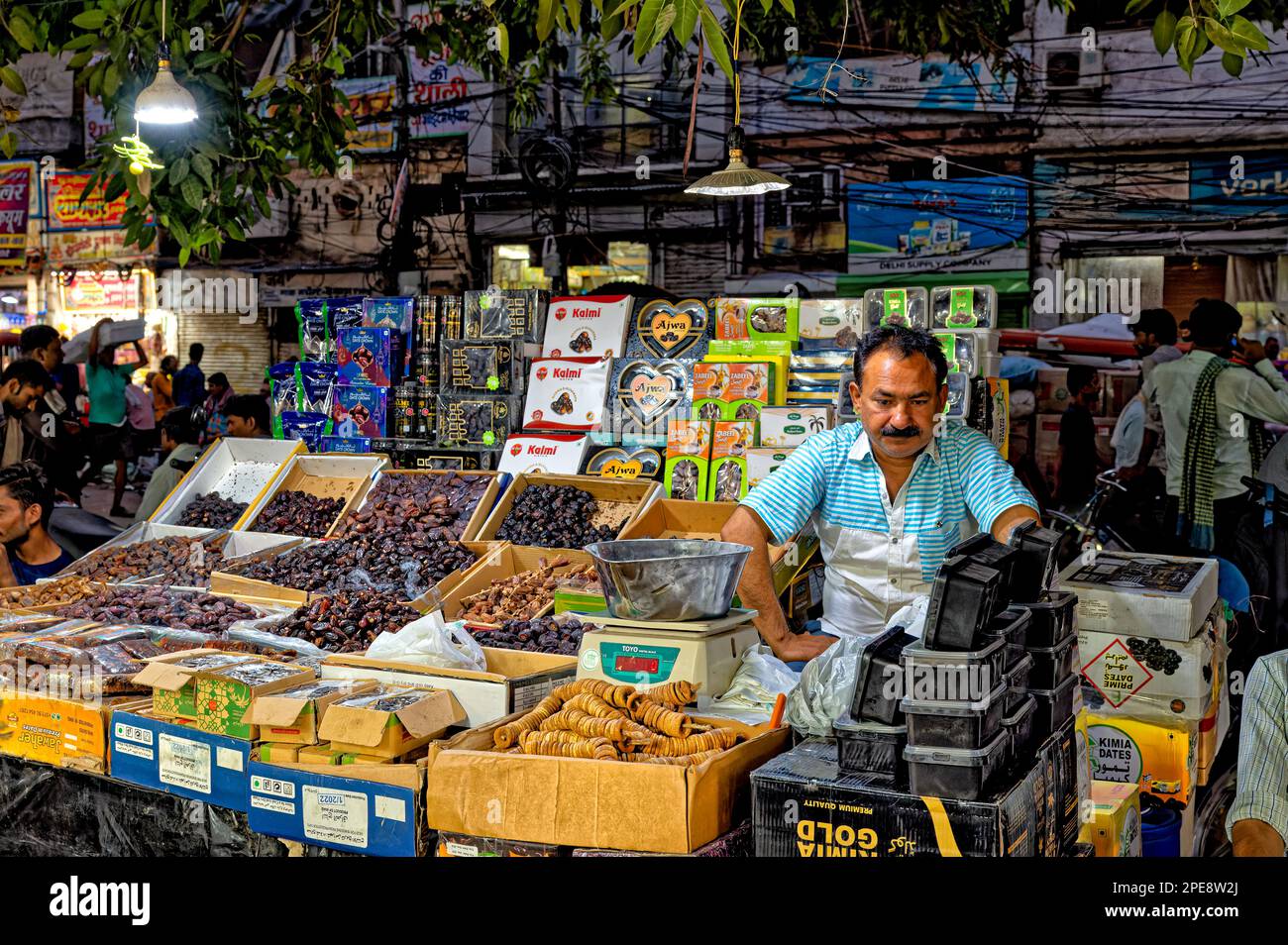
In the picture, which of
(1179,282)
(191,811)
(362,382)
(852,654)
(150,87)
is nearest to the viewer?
(852,654)

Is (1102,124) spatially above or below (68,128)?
below

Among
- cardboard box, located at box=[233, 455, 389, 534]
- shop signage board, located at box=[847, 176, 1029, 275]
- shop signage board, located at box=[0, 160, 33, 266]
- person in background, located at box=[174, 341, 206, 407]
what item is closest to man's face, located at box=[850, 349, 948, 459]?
cardboard box, located at box=[233, 455, 389, 534]

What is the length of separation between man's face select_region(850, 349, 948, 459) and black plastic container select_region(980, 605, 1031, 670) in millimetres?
1193

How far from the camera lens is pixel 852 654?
2.51m

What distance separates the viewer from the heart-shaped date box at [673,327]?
236 inches

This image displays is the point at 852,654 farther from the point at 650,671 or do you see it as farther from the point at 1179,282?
the point at 1179,282

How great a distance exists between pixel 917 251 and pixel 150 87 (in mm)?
10624

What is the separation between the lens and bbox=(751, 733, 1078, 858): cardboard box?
194 cm

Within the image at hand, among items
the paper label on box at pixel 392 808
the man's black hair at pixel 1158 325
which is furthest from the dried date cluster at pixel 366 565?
the man's black hair at pixel 1158 325

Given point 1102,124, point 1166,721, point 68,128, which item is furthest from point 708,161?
point 1166,721

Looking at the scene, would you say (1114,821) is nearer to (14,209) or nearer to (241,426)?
(241,426)

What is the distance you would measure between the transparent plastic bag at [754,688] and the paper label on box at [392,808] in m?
0.74

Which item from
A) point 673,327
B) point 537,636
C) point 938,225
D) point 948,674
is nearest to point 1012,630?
point 948,674

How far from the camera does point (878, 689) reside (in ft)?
6.79
